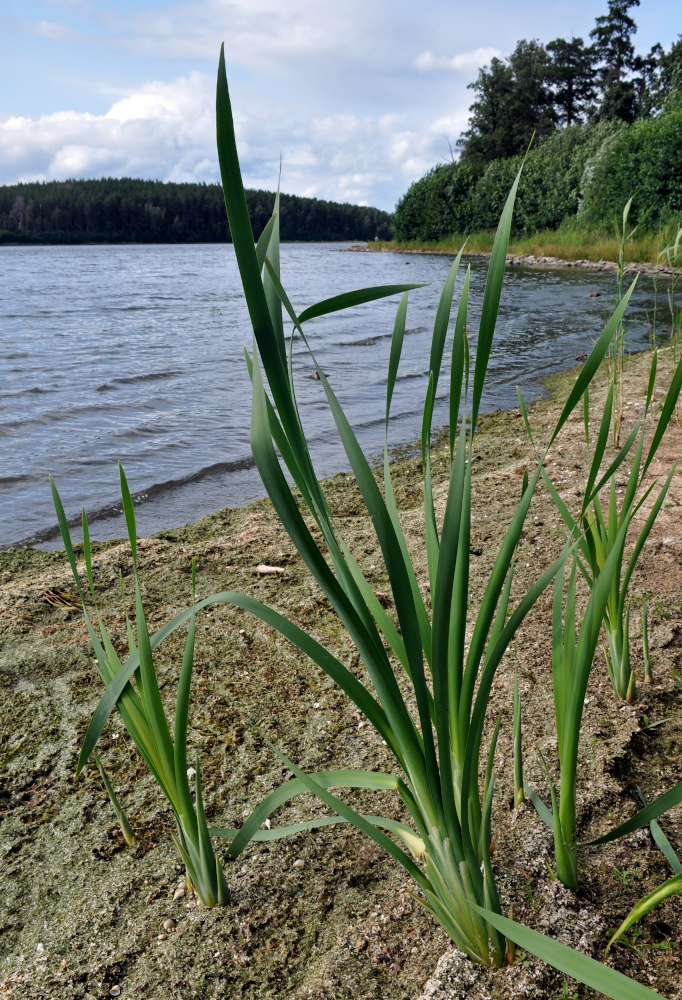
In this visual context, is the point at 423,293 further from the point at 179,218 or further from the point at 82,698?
the point at 179,218

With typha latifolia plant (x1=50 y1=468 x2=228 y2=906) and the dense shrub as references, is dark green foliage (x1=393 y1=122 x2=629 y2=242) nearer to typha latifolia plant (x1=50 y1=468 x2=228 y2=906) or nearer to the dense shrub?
the dense shrub

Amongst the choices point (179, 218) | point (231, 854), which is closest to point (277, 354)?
point (231, 854)

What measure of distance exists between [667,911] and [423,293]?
16258 millimetres

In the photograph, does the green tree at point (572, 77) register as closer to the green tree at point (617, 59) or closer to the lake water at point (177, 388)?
the green tree at point (617, 59)

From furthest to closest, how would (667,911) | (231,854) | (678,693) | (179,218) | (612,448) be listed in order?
(179,218) → (612,448) → (678,693) → (667,911) → (231,854)

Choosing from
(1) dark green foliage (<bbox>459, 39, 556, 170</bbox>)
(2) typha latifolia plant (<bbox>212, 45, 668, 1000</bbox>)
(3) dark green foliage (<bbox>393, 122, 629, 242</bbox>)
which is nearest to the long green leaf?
(2) typha latifolia plant (<bbox>212, 45, 668, 1000</bbox>)

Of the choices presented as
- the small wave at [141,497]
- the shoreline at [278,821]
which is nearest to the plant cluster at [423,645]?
the shoreline at [278,821]

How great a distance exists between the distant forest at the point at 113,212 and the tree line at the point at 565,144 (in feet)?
66.5

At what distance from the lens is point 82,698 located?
1.72 m

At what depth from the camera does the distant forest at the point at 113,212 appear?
191ft

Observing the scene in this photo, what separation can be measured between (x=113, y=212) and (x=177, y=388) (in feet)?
203

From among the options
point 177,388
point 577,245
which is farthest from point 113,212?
point 177,388

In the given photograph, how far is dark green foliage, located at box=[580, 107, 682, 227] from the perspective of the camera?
18.4m

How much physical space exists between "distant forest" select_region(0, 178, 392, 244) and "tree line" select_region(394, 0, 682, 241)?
797 inches
